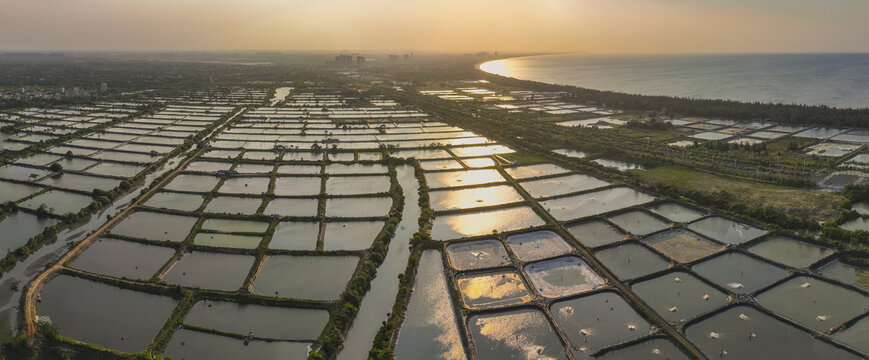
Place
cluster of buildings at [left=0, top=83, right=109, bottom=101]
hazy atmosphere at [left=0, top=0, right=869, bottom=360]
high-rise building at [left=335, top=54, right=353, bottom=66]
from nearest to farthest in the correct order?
hazy atmosphere at [left=0, top=0, right=869, bottom=360] < cluster of buildings at [left=0, top=83, right=109, bottom=101] < high-rise building at [left=335, top=54, right=353, bottom=66]

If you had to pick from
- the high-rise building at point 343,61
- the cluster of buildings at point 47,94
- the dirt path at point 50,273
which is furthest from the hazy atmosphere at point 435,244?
the high-rise building at point 343,61

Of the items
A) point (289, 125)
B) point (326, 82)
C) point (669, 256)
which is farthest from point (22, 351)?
point (326, 82)

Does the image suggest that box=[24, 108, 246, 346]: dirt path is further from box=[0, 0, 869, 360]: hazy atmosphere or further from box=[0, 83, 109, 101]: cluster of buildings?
box=[0, 83, 109, 101]: cluster of buildings

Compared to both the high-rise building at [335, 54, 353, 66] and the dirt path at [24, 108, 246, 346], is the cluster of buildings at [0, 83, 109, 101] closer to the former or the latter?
the dirt path at [24, 108, 246, 346]

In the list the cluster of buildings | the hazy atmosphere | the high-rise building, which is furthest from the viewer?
the high-rise building

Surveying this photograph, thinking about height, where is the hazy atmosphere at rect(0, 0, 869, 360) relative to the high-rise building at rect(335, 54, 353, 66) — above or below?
below

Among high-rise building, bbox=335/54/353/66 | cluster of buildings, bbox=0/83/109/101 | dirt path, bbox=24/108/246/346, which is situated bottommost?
dirt path, bbox=24/108/246/346

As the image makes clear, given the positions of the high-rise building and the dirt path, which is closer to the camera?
the dirt path

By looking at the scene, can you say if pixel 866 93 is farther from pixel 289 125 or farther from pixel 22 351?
pixel 22 351

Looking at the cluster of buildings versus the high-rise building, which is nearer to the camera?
the cluster of buildings

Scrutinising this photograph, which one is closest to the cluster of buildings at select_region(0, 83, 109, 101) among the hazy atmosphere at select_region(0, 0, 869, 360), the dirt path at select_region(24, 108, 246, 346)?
the hazy atmosphere at select_region(0, 0, 869, 360)

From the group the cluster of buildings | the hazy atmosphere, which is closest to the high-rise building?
the cluster of buildings
